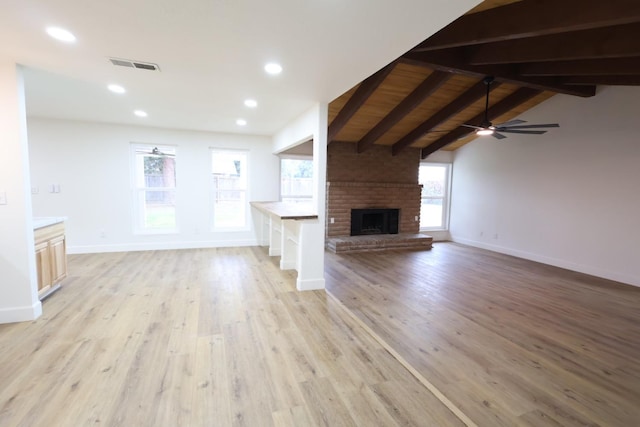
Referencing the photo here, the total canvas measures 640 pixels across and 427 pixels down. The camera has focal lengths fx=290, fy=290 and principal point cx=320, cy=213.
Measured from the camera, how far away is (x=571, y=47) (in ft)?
9.73

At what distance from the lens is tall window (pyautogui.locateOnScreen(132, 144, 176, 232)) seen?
551cm

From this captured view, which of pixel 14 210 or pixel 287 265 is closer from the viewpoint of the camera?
pixel 14 210

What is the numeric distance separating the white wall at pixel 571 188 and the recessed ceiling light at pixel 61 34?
22.6 feet

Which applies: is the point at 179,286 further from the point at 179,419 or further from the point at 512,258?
the point at 512,258

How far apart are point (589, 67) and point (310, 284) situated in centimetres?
433

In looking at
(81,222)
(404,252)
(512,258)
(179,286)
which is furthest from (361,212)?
(81,222)

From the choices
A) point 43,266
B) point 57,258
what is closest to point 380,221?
point 57,258

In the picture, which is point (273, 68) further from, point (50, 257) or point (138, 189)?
point (138, 189)

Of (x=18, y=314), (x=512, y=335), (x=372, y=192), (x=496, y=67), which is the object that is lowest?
(x=512, y=335)

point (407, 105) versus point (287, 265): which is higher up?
point (407, 105)

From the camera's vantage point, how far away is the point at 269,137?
6148mm

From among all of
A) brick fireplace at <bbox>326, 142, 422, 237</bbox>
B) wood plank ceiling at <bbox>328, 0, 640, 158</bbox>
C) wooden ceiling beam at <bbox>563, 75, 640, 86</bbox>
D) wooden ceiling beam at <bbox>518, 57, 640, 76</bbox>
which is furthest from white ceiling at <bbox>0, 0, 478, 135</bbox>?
wooden ceiling beam at <bbox>563, 75, 640, 86</bbox>

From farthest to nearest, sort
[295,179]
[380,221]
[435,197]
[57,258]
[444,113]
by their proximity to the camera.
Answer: [435,197]
[380,221]
[295,179]
[444,113]
[57,258]

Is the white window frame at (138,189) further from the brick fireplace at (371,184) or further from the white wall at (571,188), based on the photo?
the white wall at (571,188)
